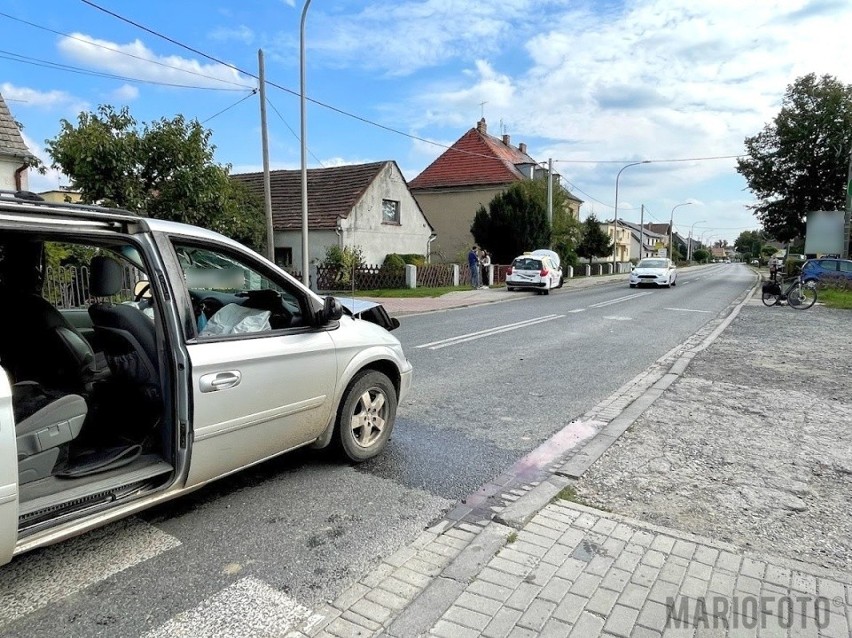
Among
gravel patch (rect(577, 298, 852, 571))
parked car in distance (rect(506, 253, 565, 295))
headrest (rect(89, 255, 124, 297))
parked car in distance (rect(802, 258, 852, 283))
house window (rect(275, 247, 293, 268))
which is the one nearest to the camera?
gravel patch (rect(577, 298, 852, 571))

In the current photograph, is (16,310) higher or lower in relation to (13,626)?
higher

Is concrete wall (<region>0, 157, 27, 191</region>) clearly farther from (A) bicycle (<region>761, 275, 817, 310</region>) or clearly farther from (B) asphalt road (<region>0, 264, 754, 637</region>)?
(A) bicycle (<region>761, 275, 817, 310</region>)

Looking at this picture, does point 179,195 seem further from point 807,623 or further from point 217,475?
point 807,623

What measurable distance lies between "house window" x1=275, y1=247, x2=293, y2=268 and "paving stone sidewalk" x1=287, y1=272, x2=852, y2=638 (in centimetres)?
2412

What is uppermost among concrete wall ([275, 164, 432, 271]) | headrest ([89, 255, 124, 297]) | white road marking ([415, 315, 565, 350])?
concrete wall ([275, 164, 432, 271])

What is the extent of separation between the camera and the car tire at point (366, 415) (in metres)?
4.00

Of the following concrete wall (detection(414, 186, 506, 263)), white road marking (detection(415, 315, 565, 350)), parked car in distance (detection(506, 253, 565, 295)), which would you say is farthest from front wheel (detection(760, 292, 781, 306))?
concrete wall (detection(414, 186, 506, 263))

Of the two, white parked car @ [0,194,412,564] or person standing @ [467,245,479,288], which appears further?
person standing @ [467,245,479,288]

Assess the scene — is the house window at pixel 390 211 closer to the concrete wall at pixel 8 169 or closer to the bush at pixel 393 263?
the bush at pixel 393 263

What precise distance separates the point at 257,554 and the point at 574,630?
1.64 meters

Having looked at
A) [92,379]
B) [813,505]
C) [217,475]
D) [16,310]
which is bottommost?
[813,505]

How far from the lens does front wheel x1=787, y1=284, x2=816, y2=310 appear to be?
58.9 feet

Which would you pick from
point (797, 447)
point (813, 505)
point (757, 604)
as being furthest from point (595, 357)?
point (757, 604)

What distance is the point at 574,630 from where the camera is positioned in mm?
2359
